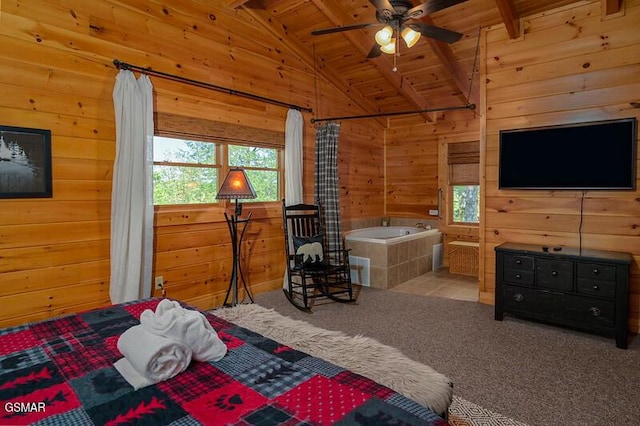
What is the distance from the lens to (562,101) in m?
3.42

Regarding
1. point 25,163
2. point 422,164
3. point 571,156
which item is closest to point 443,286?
point 571,156

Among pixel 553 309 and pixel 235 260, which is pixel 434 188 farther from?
pixel 235 260

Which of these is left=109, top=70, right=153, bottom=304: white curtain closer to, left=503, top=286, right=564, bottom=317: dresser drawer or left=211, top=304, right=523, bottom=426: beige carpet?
left=211, top=304, right=523, bottom=426: beige carpet

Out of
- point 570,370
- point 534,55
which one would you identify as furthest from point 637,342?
point 534,55

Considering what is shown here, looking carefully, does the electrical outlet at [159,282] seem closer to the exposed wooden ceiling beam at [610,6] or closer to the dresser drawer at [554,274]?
the dresser drawer at [554,274]

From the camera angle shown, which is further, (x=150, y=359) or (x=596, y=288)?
(x=596, y=288)

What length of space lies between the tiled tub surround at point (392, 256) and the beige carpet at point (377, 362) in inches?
83.4

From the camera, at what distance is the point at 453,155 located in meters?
5.79

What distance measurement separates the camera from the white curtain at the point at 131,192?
9.95ft

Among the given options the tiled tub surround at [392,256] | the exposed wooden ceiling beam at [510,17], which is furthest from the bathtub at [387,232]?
the exposed wooden ceiling beam at [510,17]

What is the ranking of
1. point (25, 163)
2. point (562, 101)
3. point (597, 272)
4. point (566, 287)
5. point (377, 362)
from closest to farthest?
1. point (377, 362)
2. point (25, 163)
3. point (597, 272)
4. point (566, 287)
5. point (562, 101)

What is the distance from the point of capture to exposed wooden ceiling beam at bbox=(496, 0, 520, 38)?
332 centimetres

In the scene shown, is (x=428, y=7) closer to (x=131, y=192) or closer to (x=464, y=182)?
(x=131, y=192)

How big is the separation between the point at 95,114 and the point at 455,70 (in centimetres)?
398
